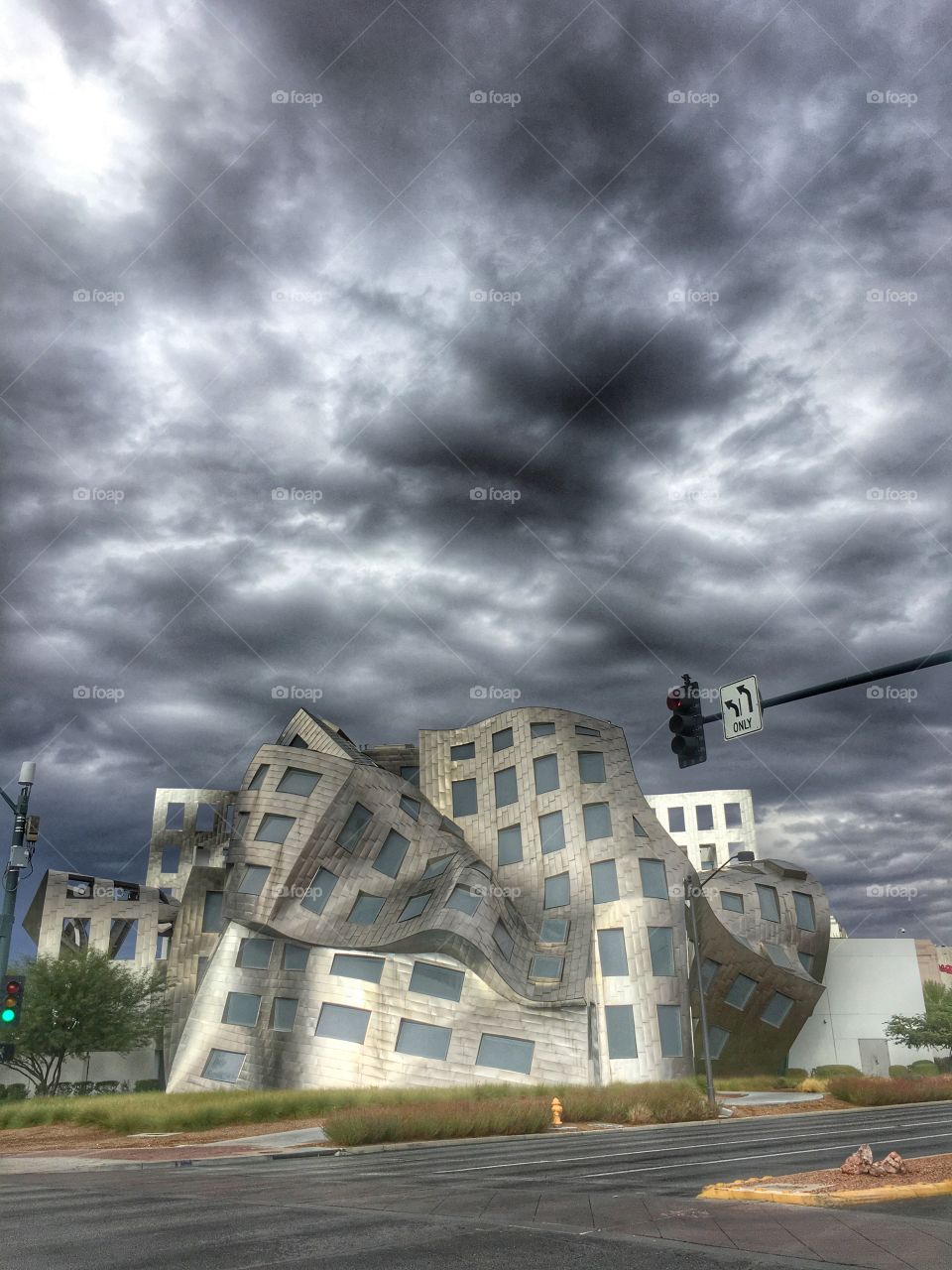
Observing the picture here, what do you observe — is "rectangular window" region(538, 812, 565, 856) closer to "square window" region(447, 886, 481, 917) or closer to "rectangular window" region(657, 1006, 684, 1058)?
"square window" region(447, 886, 481, 917)

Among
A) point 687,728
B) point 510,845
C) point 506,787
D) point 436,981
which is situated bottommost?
point 436,981

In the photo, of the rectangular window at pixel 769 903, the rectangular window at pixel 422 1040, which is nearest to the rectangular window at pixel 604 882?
the rectangular window at pixel 422 1040

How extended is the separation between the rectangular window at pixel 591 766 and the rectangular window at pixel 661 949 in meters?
8.06

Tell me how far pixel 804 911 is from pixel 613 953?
1676 cm

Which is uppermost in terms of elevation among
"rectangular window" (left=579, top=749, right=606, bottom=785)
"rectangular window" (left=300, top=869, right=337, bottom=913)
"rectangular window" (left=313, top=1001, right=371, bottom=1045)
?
"rectangular window" (left=579, top=749, right=606, bottom=785)

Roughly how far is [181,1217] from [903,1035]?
65.2 metres

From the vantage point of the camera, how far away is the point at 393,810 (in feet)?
160

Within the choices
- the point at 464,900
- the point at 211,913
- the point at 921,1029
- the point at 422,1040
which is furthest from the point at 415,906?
the point at 921,1029

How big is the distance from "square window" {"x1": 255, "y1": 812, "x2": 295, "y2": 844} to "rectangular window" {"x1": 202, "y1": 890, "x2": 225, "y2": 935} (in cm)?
726

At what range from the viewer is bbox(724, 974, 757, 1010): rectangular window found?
159 ft

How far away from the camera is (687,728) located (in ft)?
45.1

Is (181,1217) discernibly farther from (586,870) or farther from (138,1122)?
(586,870)

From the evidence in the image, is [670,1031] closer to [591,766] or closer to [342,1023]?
[591,766]

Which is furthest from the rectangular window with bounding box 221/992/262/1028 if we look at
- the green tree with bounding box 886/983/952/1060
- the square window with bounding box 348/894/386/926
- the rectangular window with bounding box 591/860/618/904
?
the green tree with bounding box 886/983/952/1060
